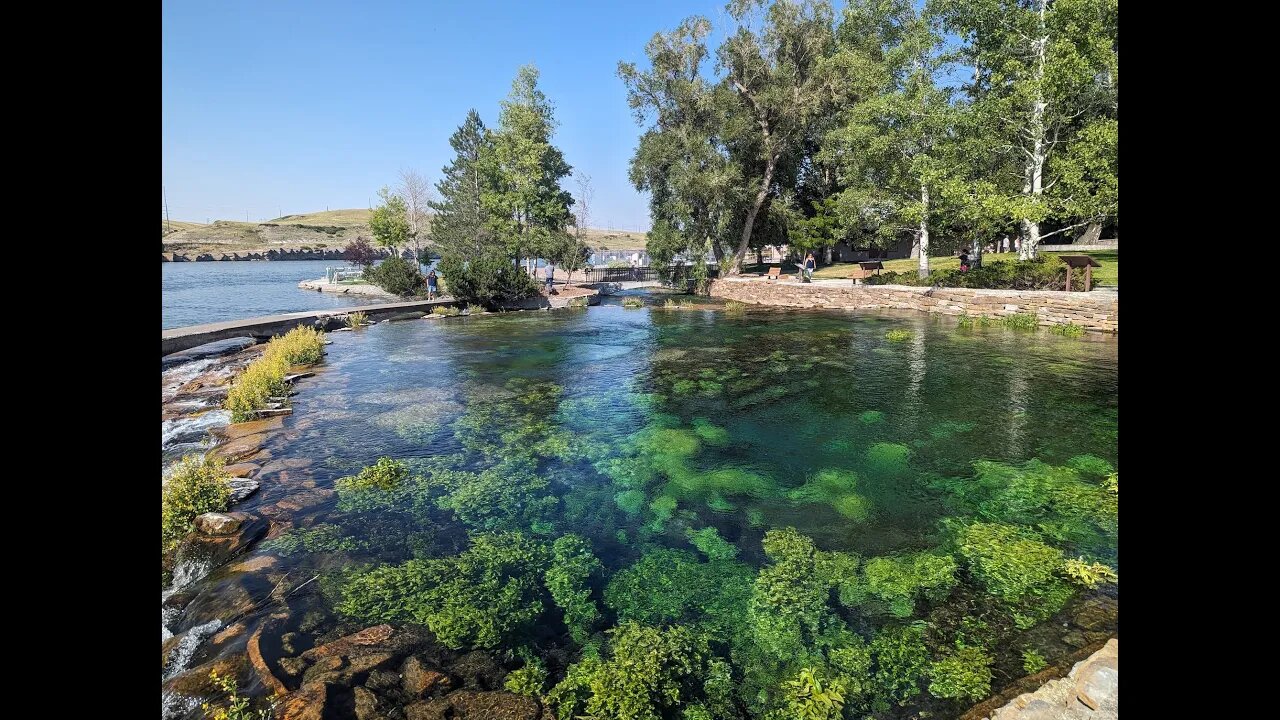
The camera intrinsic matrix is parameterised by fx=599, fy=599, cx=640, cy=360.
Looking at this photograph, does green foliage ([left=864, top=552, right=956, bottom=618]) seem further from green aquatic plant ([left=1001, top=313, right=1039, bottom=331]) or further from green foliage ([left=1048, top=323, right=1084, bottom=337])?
green aquatic plant ([left=1001, top=313, right=1039, bottom=331])

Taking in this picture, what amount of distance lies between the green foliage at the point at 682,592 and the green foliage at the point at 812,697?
2.28 ft

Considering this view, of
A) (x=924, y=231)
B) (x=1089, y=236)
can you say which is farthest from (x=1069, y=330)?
(x=1089, y=236)

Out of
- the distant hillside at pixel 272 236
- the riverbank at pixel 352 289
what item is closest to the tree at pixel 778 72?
the riverbank at pixel 352 289

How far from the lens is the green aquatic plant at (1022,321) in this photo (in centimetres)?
1855

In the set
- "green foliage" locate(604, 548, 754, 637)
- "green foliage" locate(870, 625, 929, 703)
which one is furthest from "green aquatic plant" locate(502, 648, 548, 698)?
"green foliage" locate(870, 625, 929, 703)

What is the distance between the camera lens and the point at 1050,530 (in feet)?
19.7

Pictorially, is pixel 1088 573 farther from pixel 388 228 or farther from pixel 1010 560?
pixel 388 228

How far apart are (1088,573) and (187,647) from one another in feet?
23.7

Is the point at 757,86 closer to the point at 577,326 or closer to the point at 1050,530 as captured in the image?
the point at 577,326

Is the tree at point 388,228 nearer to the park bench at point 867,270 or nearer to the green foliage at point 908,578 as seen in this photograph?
the park bench at point 867,270

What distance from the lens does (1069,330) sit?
1725 cm

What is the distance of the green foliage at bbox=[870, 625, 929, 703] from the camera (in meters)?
3.98
